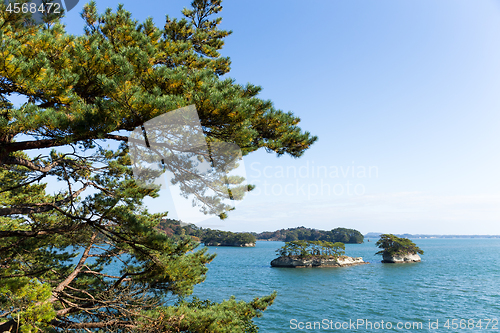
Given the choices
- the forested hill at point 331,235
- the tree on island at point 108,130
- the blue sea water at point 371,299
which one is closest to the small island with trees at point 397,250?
the blue sea water at point 371,299

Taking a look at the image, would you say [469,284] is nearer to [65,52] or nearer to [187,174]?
[187,174]

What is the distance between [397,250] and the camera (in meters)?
50.7

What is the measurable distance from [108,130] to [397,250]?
190ft

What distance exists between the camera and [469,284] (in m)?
30.3

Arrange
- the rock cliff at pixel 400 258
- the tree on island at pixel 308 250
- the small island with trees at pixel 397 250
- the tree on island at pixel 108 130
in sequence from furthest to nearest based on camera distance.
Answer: the small island with trees at pixel 397 250, the rock cliff at pixel 400 258, the tree on island at pixel 308 250, the tree on island at pixel 108 130

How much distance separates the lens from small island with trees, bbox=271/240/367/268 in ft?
148

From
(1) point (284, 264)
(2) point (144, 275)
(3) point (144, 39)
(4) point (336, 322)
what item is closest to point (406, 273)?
(1) point (284, 264)

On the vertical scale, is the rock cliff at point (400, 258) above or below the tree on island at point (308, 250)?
below
